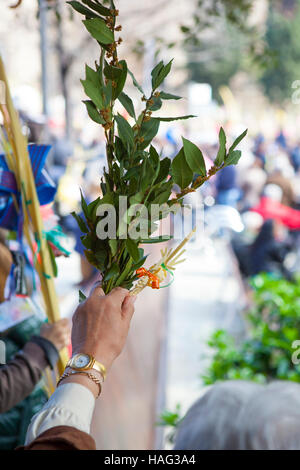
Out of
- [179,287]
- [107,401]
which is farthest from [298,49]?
[107,401]

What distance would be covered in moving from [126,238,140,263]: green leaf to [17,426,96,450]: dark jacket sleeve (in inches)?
10.8

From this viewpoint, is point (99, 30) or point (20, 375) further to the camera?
point (20, 375)

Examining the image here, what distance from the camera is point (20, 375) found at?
1.43 meters

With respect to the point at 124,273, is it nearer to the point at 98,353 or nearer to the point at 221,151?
the point at 98,353

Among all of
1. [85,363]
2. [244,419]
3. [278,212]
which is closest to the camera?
[85,363]

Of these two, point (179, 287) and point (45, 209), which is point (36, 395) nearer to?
point (45, 209)

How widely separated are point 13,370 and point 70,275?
12.0 ft

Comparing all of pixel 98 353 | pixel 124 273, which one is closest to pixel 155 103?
pixel 124 273

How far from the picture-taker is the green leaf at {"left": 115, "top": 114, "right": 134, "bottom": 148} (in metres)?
0.88

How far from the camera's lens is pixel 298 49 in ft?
99.3

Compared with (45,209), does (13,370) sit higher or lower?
lower

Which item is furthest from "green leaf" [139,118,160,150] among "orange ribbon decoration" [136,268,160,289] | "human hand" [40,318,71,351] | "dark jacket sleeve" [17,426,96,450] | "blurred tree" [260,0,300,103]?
"blurred tree" [260,0,300,103]

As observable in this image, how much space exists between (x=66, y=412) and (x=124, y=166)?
1.31 ft

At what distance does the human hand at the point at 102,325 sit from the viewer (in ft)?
2.87
